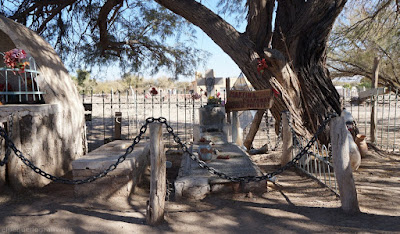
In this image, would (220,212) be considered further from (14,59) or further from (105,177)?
(14,59)

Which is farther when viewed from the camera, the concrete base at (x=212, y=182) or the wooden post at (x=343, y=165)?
the concrete base at (x=212, y=182)

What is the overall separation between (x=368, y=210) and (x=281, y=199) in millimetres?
1051

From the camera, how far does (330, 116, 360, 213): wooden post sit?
11.4 ft

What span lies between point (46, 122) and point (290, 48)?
17.9 ft

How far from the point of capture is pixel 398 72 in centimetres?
1315

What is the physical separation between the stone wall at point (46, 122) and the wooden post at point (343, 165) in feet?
14.2

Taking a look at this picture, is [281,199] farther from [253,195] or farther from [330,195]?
[330,195]

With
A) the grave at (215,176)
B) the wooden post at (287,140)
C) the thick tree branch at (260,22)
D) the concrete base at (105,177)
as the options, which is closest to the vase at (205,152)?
the grave at (215,176)

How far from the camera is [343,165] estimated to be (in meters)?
3.48

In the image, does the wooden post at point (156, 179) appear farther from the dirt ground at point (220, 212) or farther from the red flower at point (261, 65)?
the red flower at point (261, 65)

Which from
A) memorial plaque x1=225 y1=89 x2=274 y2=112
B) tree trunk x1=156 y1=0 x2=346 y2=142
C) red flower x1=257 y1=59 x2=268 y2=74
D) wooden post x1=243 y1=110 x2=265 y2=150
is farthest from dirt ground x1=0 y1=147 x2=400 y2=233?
wooden post x1=243 y1=110 x2=265 y2=150

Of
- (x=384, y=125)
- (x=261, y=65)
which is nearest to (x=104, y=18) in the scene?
(x=261, y=65)

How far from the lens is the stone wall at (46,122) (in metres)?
4.65

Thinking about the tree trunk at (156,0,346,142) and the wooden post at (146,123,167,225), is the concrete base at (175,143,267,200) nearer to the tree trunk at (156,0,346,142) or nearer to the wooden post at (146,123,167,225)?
the wooden post at (146,123,167,225)
